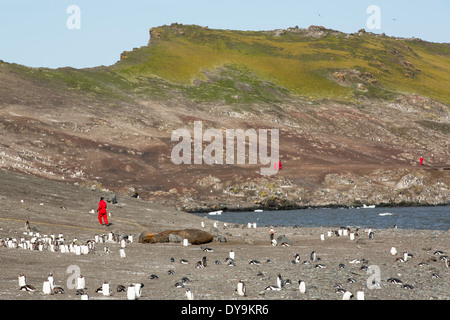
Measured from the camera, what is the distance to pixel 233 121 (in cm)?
13575

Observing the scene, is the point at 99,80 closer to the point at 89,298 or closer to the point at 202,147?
the point at 202,147

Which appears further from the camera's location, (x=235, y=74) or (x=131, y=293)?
(x=235, y=74)

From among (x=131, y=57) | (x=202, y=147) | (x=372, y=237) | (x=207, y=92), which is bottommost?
(x=372, y=237)

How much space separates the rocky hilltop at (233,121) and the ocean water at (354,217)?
696cm

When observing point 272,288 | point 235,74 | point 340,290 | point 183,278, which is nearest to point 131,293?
point 183,278

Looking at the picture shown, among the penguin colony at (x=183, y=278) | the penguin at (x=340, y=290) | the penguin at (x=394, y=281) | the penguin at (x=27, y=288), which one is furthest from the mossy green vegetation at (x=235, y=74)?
the penguin at (x=340, y=290)

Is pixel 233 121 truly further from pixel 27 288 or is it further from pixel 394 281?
pixel 27 288

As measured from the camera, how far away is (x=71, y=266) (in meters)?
27.6

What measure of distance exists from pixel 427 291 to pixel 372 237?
2063cm

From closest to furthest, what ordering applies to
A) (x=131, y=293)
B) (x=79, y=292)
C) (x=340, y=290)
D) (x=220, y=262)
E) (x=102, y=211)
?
(x=131, y=293) < (x=79, y=292) < (x=340, y=290) < (x=220, y=262) < (x=102, y=211)

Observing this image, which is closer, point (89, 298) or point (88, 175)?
point (89, 298)

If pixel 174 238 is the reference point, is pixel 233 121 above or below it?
above

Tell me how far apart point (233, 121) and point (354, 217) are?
66.0 m
